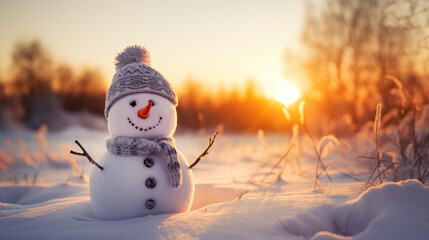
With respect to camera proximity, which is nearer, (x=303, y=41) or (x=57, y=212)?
(x=57, y=212)

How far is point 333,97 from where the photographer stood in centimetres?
991

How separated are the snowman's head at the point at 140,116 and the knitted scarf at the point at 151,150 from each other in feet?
0.32

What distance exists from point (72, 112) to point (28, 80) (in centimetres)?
354

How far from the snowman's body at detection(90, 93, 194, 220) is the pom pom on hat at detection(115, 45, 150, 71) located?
41cm

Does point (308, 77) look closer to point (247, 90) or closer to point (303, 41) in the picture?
point (303, 41)

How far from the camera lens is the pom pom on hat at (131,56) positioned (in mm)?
2318

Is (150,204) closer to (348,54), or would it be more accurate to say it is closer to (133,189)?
(133,189)

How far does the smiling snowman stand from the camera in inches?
73.8

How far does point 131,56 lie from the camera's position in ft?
7.57

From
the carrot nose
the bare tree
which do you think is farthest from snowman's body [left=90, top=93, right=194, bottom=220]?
the bare tree

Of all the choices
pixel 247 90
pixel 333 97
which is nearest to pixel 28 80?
pixel 247 90

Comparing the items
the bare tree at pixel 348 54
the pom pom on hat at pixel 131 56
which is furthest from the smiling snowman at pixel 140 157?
the bare tree at pixel 348 54

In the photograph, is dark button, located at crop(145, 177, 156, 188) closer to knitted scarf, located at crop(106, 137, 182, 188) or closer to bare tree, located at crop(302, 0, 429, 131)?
knitted scarf, located at crop(106, 137, 182, 188)

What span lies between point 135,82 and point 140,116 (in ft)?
0.85
